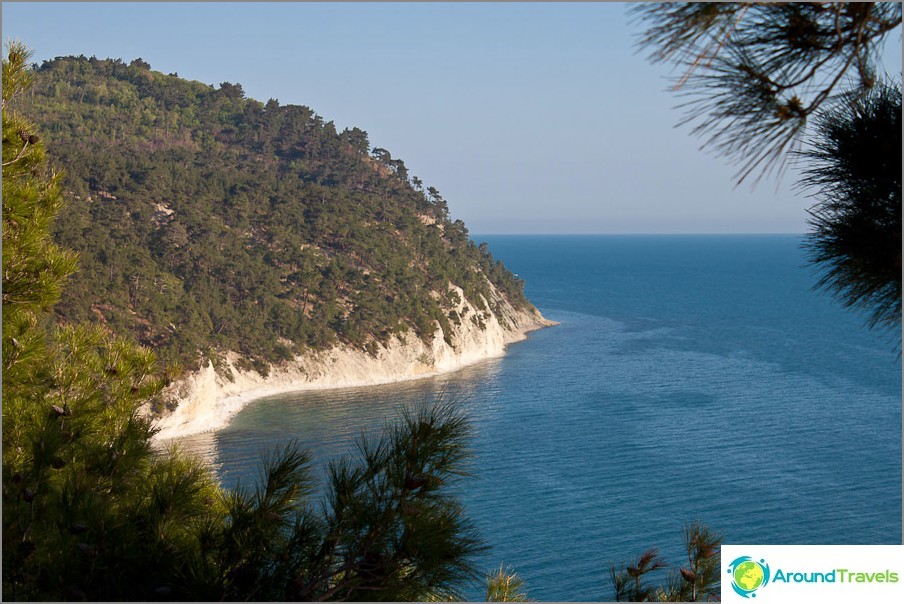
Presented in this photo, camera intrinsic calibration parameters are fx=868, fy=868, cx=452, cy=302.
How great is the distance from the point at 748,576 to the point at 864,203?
1.59 metres

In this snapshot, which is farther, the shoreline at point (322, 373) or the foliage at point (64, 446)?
the shoreline at point (322, 373)

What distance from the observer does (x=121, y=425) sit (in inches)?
185

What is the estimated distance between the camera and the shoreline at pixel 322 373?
32.5 m

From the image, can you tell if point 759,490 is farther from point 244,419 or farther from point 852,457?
point 244,419

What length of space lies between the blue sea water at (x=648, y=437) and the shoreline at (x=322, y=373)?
3.68 feet

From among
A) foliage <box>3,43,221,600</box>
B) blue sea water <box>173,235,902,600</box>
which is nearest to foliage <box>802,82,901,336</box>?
foliage <box>3,43,221,600</box>

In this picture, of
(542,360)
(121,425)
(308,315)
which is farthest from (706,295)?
(121,425)

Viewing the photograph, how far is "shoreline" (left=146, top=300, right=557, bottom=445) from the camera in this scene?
32500mm

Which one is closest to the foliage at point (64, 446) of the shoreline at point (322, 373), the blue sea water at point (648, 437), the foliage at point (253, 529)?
the foliage at point (253, 529)

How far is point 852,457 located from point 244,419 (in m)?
22.3

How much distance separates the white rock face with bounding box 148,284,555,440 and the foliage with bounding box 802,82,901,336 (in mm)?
27109

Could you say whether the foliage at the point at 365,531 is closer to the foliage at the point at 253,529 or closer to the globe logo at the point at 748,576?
the foliage at the point at 253,529

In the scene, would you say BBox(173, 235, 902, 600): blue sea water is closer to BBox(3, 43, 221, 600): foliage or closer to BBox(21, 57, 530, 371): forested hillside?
BBox(3, 43, 221, 600): foliage

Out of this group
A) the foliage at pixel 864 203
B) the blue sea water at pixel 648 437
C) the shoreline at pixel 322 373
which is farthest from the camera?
the shoreline at pixel 322 373
